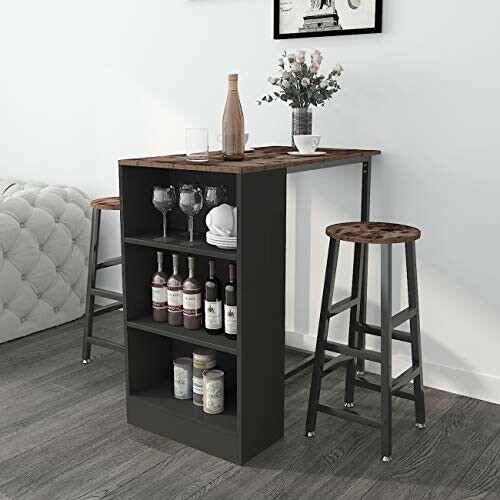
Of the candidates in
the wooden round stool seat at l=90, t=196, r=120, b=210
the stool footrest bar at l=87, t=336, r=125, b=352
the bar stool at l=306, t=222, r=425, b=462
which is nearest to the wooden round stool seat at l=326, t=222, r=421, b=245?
the bar stool at l=306, t=222, r=425, b=462

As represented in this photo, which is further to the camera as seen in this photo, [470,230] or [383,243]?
[470,230]

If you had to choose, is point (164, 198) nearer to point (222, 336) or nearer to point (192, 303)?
point (192, 303)

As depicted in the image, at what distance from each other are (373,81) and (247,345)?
4.16ft

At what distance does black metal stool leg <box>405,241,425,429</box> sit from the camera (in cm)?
240

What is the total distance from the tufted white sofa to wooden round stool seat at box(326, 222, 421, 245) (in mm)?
1686

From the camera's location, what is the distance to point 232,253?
2201 mm

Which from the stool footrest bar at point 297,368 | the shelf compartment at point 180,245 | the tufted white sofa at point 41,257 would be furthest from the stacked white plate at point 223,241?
the tufted white sofa at point 41,257

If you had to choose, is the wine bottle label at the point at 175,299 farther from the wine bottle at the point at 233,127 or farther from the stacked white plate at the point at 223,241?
the wine bottle at the point at 233,127

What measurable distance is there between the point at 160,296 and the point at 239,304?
1.36ft

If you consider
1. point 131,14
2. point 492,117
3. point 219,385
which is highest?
point 131,14

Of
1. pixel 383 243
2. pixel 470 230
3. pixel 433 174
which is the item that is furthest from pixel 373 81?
pixel 383 243

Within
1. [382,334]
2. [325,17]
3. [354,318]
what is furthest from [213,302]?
[325,17]

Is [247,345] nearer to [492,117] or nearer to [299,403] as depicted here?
[299,403]

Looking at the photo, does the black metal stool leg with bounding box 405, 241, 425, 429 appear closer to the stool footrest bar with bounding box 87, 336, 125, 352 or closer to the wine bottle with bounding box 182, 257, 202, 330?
the wine bottle with bounding box 182, 257, 202, 330
